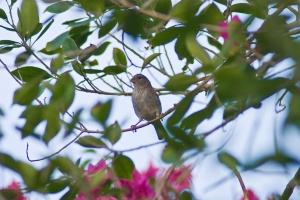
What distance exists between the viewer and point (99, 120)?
129cm

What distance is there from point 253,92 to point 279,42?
0.28 feet

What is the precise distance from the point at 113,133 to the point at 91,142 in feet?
0.32

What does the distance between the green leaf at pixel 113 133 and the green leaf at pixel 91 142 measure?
0.04 m

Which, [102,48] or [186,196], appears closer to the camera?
[186,196]

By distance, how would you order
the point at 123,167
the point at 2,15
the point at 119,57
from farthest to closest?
the point at 119,57
the point at 2,15
the point at 123,167

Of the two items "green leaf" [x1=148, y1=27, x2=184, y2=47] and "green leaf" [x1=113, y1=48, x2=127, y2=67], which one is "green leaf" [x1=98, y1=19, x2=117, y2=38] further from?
"green leaf" [x1=113, y1=48, x2=127, y2=67]

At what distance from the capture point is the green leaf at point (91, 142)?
1.44 m

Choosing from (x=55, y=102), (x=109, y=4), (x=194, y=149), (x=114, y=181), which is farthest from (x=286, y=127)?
(x=109, y=4)

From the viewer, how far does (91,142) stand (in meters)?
1.47

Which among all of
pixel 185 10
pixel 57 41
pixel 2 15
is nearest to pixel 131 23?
pixel 185 10

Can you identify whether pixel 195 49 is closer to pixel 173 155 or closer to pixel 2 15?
pixel 173 155

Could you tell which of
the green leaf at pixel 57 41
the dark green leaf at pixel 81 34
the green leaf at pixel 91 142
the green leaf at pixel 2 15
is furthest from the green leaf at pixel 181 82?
the dark green leaf at pixel 81 34

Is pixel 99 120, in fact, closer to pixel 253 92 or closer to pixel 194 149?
pixel 194 149

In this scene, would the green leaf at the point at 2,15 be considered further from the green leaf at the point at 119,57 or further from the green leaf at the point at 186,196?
the green leaf at the point at 186,196
